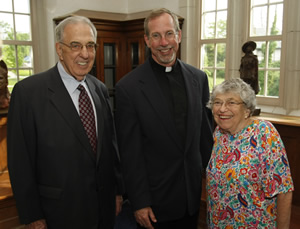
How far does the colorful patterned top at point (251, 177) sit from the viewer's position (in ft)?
5.05

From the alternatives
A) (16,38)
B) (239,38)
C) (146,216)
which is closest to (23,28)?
(16,38)

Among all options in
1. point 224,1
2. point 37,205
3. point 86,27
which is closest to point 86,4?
point 224,1

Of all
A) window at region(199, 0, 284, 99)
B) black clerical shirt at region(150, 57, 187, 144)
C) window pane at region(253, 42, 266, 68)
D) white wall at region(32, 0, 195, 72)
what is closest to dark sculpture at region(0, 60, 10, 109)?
white wall at region(32, 0, 195, 72)

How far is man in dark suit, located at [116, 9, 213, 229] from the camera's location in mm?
1683

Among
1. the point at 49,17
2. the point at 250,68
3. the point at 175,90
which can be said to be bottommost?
the point at 175,90

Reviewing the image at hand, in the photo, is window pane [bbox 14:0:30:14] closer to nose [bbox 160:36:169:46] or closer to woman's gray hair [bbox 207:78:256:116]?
Result: nose [bbox 160:36:169:46]

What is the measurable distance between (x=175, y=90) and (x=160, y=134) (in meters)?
0.28

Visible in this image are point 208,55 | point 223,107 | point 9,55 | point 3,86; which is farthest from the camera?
point 9,55

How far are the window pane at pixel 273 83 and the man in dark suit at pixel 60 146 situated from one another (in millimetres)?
3036

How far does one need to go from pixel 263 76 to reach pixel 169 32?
282cm

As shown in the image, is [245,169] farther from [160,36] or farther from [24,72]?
[24,72]

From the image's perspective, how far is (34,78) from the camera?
1621 millimetres

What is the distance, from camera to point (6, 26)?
192 inches

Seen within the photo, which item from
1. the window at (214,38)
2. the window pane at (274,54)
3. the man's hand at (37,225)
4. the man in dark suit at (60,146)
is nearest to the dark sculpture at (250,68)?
the window pane at (274,54)
